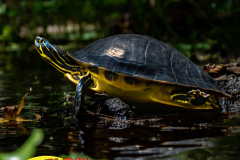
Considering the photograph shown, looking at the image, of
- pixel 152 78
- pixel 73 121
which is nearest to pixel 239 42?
pixel 152 78

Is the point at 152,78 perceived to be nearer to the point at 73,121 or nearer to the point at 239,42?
the point at 73,121

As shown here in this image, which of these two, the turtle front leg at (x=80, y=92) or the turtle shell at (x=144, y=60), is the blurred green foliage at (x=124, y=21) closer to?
the turtle shell at (x=144, y=60)

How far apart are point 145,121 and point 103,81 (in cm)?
86

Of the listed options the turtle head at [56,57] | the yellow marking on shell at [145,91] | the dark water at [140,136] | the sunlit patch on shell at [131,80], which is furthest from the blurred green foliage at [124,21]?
the dark water at [140,136]

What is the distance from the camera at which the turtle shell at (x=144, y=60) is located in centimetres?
350

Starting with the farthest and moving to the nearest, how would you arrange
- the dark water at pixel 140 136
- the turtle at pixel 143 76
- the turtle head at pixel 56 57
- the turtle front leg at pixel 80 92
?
Answer: the turtle head at pixel 56 57
the turtle at pixel 143 76
the turtle front leg at pixel 80 92
the dark water at pixel 140 136

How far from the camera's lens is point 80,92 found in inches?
137

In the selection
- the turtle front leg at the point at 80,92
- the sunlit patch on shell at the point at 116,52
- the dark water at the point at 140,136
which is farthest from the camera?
the sunlit patch on shell at the point at 116,52

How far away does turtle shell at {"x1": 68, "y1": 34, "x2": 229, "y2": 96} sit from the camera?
3.50m

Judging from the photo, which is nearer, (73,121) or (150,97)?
(73,121)

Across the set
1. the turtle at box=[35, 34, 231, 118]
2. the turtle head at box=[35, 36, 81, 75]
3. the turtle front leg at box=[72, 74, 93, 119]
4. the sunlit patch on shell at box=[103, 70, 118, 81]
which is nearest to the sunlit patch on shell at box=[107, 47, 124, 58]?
the turtle at box=[35, 34, 231, 118]

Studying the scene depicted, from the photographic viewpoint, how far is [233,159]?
186 centimetres

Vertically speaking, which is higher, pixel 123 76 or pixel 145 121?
pixel 123 76

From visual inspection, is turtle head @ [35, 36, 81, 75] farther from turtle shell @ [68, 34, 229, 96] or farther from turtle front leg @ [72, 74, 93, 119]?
turtle front leg @ [72, 74, 93, 119]
